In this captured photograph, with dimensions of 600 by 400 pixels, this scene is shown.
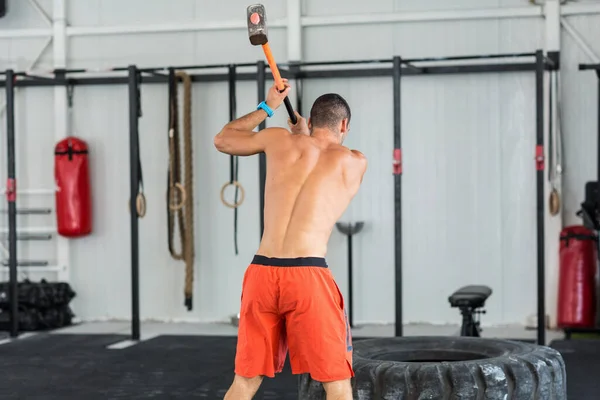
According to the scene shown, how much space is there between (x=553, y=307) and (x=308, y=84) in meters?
2.93

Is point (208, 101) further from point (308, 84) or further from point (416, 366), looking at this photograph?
point (416, 366)

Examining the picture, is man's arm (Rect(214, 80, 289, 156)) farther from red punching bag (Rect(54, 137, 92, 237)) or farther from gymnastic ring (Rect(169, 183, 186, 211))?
red punching bag (Rect(54, 137, 92, 237))

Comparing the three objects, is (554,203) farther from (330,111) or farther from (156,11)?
(330,111)

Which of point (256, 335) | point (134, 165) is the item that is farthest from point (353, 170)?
point (134, 165)

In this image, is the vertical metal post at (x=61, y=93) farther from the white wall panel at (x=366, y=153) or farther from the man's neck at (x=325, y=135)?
the man's neck at (x=325, y=135)

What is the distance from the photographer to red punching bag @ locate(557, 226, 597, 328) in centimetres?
743

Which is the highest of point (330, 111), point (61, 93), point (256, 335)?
point (61, 93)

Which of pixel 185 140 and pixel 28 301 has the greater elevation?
pixel 185 140

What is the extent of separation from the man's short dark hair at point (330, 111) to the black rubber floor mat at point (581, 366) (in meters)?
2.27

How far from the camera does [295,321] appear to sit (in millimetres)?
3445

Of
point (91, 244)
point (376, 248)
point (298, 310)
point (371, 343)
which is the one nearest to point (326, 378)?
point (298, 310)

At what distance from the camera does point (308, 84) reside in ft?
27.3

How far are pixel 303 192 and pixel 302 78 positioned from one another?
4.80 meters

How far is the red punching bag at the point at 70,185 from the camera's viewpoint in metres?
8.44
